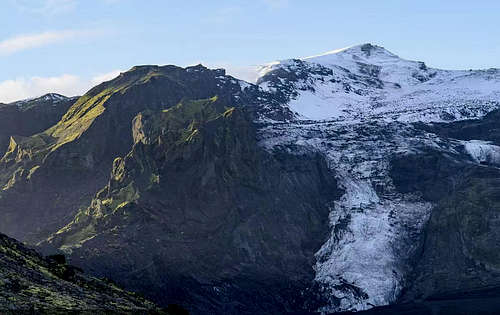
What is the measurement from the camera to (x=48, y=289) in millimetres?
93000

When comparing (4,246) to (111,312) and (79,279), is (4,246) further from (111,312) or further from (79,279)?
(111,312)

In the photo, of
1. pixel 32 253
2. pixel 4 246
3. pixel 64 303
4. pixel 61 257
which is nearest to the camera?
pixel 64 303

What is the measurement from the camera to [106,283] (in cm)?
11675

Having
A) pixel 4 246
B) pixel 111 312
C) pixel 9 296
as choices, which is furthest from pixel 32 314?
pixel 4 246

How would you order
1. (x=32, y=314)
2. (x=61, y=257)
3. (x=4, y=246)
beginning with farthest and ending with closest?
1. (x=61, y=257)
2. (x=4, y=246)
3. (x=32, y=314)

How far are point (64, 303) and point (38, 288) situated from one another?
4826mm

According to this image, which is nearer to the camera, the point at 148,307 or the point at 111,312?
the point at 111,312

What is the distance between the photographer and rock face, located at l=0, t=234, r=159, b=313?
85938 mm

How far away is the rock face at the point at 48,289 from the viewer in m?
85.9

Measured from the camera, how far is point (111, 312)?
299 feet

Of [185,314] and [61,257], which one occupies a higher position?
[61,257]

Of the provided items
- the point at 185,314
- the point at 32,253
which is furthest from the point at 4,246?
the point at 185,314

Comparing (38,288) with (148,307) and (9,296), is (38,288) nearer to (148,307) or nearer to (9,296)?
(9,296)

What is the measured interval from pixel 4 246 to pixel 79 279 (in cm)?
1162
